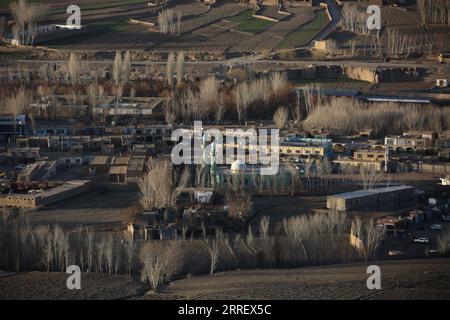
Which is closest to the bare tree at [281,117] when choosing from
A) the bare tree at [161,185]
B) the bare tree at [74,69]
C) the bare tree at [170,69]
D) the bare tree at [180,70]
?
the bare tree at [170,69]

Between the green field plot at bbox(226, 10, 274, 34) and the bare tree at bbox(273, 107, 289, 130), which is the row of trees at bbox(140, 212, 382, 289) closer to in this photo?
the bare tree at bbox(273, 107, 289, 130)

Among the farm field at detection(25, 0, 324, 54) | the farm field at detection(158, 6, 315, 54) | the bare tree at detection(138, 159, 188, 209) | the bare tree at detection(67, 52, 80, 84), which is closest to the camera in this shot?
the bare tree at detection(138, 159, 188, 209)

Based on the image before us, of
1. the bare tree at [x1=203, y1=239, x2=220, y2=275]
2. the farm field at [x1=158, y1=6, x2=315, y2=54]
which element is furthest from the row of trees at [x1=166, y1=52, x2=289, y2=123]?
the bare tree at [x1=203, y1=239, x2=220, y2=275]

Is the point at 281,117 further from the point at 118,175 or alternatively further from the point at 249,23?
the point at 249,23

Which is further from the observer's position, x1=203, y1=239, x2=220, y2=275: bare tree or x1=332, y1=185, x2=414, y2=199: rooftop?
x1=332, y1=185, x2=414, y2=199: rooftop

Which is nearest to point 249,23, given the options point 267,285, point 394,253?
point 394,253

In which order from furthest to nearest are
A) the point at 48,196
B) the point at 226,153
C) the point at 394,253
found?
the point at 226,153
the point at 48,196
the point at 394,253

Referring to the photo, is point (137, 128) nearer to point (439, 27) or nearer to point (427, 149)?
point (427, 149)
